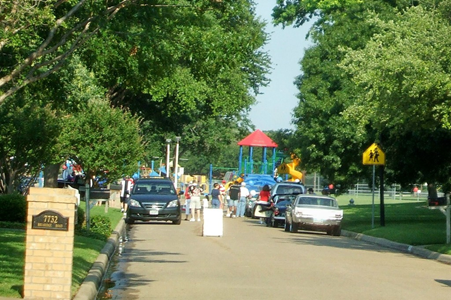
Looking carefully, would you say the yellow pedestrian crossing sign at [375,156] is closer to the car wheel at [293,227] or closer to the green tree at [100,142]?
the car wheel at [293,227]

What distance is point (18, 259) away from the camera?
14.7 metres

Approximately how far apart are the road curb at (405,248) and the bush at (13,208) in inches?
408

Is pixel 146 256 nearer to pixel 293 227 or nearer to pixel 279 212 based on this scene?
pixel 293 227

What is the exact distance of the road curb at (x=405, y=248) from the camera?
20188mm

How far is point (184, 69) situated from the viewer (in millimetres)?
41250

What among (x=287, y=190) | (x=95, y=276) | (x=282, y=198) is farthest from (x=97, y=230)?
(x=287, y=190)

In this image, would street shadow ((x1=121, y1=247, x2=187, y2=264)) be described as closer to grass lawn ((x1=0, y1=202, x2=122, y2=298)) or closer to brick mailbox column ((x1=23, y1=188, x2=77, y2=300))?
grass lawn ((x1=0, y1=202, x2=122, y2=298))

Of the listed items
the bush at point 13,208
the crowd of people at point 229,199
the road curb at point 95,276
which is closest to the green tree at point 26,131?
the bush at point 13,208

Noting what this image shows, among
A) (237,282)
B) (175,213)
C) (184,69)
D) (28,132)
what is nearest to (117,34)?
(237,282)

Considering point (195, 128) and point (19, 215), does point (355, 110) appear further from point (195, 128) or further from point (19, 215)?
point (195, 128)

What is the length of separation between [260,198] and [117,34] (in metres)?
27.0

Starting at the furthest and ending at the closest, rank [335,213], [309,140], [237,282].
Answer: [309,140] → [335,213] → [237,282]

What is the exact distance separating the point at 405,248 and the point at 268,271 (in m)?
8.33

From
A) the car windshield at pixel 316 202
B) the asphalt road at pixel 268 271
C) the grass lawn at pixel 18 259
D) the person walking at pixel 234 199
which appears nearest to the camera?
the grass lawn at pixel 18 259
